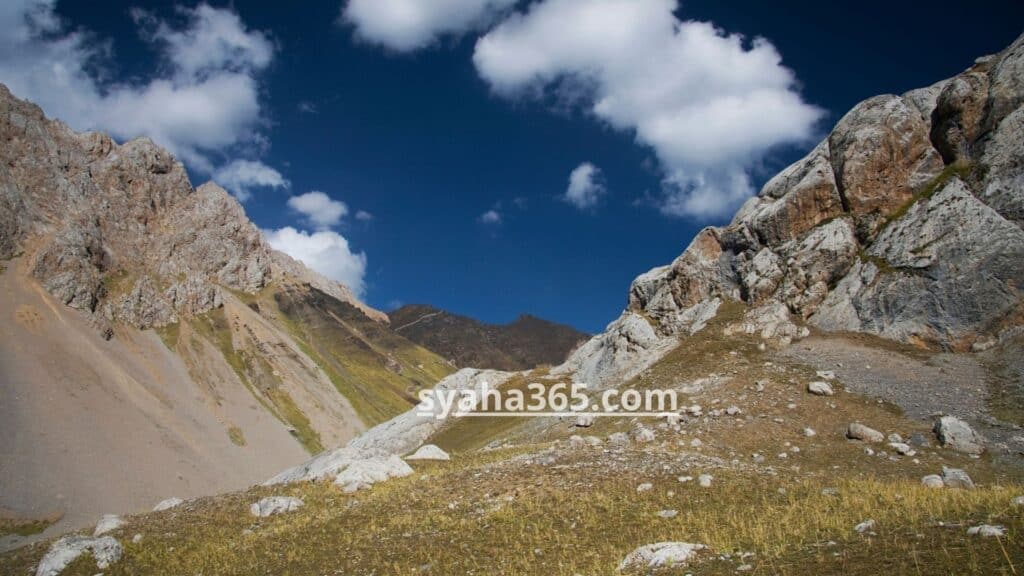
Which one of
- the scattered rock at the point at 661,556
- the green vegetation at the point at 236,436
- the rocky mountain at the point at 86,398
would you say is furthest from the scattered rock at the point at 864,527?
the green vegetation at the point at 236,436

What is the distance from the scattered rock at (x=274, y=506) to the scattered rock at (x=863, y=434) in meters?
33.5

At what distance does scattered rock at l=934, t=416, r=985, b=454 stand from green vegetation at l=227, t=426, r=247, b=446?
184 metres

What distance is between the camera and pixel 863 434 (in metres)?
34.6

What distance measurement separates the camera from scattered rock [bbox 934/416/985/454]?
31.4 m

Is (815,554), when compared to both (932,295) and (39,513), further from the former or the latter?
(39,513)

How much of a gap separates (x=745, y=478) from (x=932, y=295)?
36.2 meters

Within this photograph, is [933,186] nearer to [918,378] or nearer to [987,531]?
[918,378]

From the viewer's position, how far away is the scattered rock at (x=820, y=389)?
41594 millimetres

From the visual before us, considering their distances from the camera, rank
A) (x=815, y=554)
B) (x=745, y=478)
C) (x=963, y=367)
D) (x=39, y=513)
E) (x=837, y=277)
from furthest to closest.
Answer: (x=39, y=513), (x=837, y=277), (x=963, y=367), (x=745, y=478), (x=815, y=554)

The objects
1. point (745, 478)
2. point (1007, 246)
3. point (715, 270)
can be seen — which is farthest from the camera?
point (715, 270)

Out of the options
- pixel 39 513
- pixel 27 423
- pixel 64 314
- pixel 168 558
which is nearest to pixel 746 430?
pixel 168 558

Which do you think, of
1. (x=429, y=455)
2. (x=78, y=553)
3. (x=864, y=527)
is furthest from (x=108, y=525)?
(x=864, y=527)

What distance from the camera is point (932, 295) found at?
4741 centimetres

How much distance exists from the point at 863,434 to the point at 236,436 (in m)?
184
